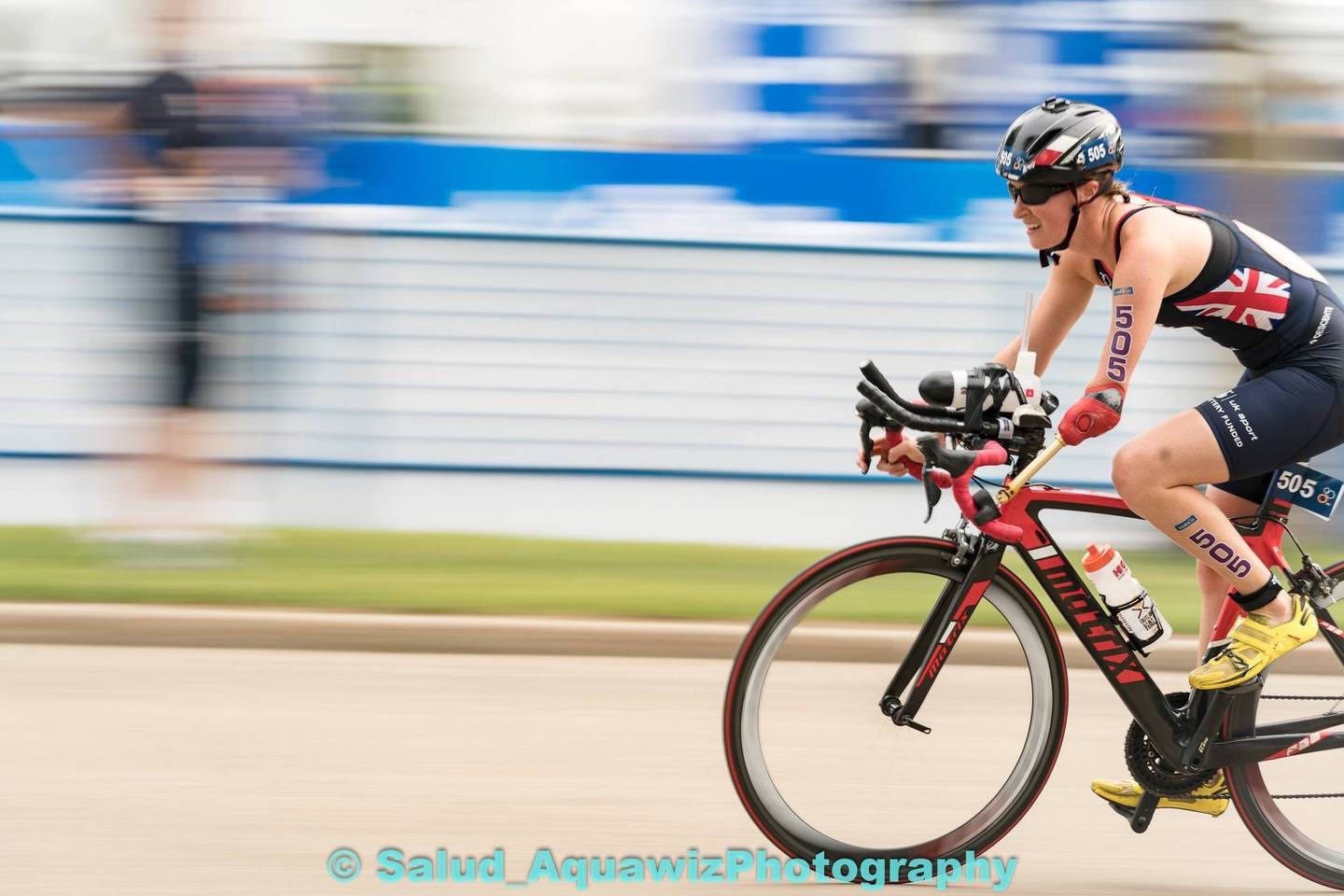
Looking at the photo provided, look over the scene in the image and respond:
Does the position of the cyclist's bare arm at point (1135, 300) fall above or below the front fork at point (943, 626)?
above

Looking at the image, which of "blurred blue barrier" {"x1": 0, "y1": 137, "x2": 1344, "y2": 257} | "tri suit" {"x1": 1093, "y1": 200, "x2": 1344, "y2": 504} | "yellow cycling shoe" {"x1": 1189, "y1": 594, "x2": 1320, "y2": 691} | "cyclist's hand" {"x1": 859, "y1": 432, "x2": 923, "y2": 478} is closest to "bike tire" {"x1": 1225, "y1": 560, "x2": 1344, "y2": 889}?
"yellow cycling shoe" {"x1": 1189, "y1": 594, "x2": 1320, "y2": 691}

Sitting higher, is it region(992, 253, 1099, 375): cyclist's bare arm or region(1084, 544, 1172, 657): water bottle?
region(992, 253, 1099, 375): cyclist's bare arm

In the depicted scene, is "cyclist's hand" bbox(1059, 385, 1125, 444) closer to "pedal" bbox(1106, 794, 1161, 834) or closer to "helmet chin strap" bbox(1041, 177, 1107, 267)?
"helmet chin strap" bbox(1041, 177, 1107, 267)

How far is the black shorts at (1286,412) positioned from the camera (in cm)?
382

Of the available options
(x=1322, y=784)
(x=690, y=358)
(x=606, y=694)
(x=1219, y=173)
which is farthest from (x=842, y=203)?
(x=1322, y=784)

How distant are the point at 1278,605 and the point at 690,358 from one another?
544cm

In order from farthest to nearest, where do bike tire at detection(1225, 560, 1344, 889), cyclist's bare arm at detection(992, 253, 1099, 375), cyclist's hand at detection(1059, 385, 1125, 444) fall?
cyclist's bare arm at detection(992, 253, 1099, 375), bike tire at detection(1225, 560, 1344, 889), cyclist's hand at detection(1059, 385, 1125, 444)

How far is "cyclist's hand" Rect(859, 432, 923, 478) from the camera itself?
395 centimetres

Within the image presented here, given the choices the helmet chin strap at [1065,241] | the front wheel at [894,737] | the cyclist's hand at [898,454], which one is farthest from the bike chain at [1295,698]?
the helmet chin strap at [1065,241]

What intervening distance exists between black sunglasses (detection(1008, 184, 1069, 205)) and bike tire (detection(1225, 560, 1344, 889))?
3.58 feet

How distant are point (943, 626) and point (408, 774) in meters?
1.67

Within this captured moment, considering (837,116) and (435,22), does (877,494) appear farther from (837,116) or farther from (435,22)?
(435,22)

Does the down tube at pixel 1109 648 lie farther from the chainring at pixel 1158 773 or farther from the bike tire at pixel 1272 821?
the bike tire at pixel 1272 821

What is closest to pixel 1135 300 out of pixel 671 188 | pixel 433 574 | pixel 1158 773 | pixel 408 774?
pixel 1158 773
